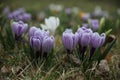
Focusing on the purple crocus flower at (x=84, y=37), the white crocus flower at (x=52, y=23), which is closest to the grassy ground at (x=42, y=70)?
the purple crocus flower at (x=84, y=37)

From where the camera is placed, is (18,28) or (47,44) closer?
(47,44)

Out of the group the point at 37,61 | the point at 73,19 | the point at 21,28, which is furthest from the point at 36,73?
the point at 73,19

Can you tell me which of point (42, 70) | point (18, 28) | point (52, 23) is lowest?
point (42, 70)

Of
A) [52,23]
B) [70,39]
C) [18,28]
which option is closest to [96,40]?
[70,39]

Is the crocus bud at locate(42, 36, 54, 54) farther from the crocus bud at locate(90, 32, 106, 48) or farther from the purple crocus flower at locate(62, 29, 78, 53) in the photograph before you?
the crocus bud at locate(90, 32, 106, 48)

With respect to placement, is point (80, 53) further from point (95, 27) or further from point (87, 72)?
point (95, 27)

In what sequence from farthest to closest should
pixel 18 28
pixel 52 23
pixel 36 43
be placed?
1. pixel 52 23
2. pixel 18 28
3. pixel 36 43

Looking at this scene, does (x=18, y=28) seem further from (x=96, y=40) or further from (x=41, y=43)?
(x=96, y=40)
